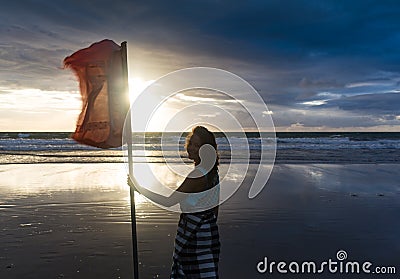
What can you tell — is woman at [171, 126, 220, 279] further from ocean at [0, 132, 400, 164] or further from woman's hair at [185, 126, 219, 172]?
ocean at [0, 132, 400, 164]

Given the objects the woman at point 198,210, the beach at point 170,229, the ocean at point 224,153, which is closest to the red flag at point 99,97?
the woman at point 198,210

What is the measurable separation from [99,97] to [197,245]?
63.9 inches

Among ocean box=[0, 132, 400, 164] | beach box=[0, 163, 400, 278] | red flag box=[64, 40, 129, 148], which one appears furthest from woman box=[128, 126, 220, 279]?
ocean box=[0, 132, 400, 164]

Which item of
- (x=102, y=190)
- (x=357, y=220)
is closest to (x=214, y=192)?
(x=357, y=220)

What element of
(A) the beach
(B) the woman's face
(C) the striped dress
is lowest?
(A) the beach

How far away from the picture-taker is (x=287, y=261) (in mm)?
6051

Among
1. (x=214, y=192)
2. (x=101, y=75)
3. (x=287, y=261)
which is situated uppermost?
(x=101, y=75)

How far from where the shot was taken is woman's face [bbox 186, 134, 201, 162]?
3.38 m

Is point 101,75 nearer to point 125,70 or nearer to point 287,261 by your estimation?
point 125,70

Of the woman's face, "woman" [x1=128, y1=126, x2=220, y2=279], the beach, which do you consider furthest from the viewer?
the beach

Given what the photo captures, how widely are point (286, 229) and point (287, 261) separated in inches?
69.9

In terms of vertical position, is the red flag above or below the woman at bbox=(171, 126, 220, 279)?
above

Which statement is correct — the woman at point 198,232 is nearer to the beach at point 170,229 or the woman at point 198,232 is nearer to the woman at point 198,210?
the woman at point 198,210

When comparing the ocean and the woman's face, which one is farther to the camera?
the ocean
